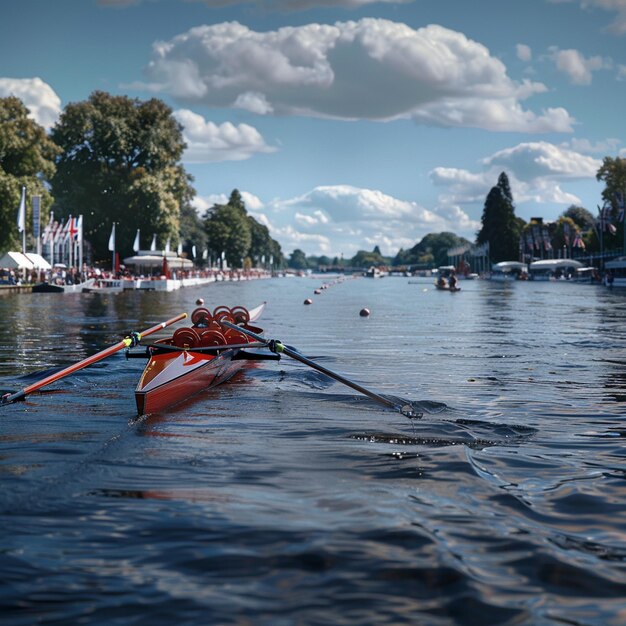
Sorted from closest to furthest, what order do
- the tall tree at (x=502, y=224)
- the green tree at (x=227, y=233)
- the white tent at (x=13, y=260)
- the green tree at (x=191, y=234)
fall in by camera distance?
the white tent at (x=13, y=260) → the green tree at (x=191, y=234) → the green tree at (x=227, y=233) → the tall tree at (x=502, y=224)

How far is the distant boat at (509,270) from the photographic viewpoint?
421 ft

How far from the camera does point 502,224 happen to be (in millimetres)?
159625

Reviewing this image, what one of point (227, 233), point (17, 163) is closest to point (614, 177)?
point (227, 233)

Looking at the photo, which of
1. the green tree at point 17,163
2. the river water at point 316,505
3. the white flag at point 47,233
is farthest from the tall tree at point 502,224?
the river water at point 316,505

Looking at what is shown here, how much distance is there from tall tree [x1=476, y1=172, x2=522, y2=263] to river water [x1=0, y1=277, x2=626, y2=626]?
14918cm

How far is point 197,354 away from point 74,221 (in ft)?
180

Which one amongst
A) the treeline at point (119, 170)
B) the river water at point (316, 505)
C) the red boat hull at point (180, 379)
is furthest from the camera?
the treeline at point (119, 170)

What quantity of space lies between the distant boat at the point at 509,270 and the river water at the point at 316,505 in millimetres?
116385

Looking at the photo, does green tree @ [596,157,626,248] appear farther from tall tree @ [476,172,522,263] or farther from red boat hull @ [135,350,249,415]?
red boat hull @ [135,350,249,415]

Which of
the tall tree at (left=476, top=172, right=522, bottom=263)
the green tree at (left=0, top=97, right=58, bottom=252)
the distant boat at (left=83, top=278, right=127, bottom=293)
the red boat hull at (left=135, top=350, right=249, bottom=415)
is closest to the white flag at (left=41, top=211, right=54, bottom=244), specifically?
the green tree at (left=0, top=97, right=58, bottom=252)

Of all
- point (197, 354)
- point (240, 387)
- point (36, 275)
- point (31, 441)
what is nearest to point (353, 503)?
point (31, 441)

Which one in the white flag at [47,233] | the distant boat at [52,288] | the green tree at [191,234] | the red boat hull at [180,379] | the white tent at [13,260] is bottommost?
the red boat hull at [180,379]

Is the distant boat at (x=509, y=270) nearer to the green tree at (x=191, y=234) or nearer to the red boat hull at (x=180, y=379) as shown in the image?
the green tree at (x=191, y=234)

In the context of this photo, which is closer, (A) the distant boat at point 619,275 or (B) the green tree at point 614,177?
(A) the distant boat at point 619,275
